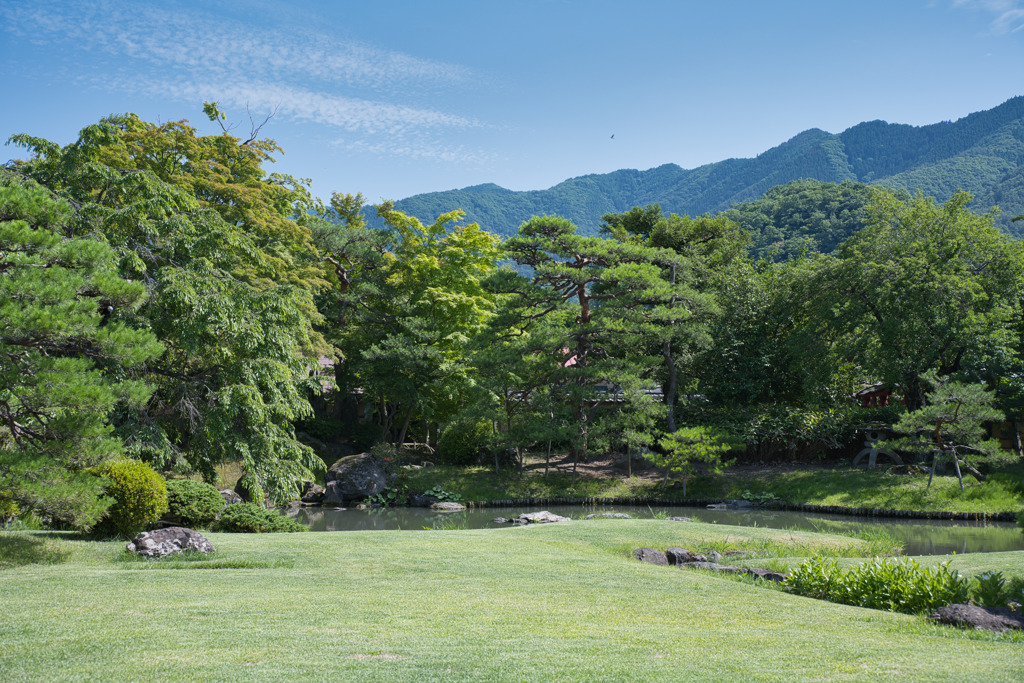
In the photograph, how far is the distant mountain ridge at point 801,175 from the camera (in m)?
97.7

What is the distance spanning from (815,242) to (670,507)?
1620 inches

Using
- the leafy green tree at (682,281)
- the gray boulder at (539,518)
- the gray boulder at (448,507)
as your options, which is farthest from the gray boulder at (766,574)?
the gray boulder at (448,507)

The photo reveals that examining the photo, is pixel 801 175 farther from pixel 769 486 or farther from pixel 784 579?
pixel 784 579

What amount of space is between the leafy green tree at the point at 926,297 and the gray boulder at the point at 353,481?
15.3m

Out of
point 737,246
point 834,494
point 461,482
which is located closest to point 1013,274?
Result: point 834,494

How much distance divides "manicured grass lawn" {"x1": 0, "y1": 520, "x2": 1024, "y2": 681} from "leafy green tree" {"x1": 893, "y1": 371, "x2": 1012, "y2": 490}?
27.5 feet

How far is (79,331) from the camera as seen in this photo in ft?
21.5

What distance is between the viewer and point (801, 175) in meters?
140

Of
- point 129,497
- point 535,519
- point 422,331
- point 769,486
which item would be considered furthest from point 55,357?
point 769,486

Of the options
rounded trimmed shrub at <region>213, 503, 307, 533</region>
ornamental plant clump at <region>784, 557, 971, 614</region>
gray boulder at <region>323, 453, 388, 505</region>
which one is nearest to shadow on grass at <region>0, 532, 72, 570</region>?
rounded trimmed shrub at <region>213, 503, 307, 533</region>

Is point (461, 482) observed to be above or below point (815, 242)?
below

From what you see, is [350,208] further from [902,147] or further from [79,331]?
[902,147]

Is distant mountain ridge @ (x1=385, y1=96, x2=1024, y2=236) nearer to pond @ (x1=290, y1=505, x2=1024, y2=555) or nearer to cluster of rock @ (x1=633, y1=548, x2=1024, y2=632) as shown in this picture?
pond @ (x1=290, y1=505, x2=1024, y2=555)

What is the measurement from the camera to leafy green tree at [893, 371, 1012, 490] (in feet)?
51.8
